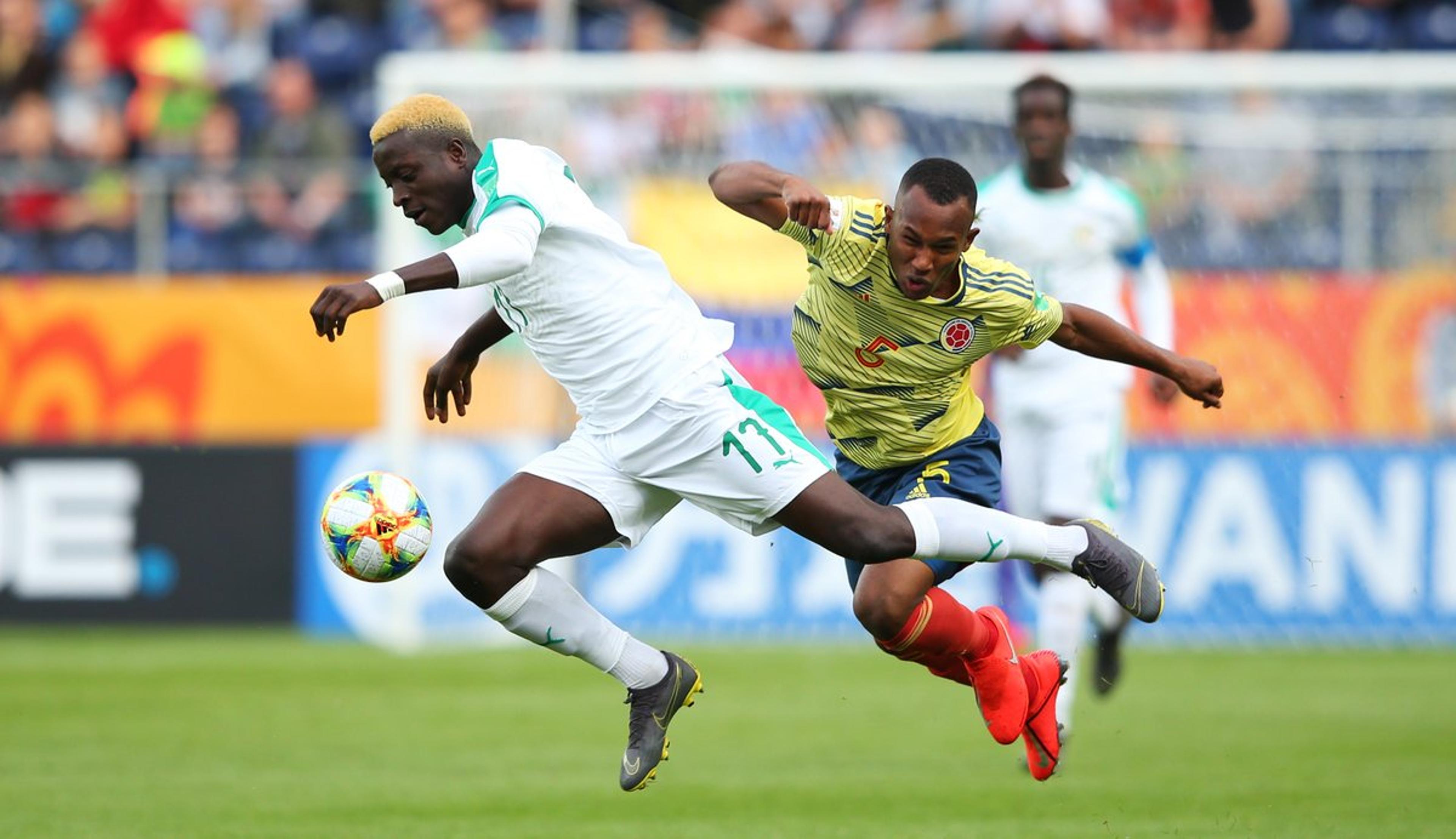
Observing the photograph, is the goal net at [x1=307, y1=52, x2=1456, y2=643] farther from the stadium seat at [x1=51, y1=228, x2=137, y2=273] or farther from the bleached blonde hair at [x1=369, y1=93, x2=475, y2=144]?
the bleached blonde hair at [x1=369, y1=93, x2=475, y2=144]

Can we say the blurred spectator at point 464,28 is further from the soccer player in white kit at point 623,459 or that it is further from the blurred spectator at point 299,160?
the soccer player in white kit at point 623,459

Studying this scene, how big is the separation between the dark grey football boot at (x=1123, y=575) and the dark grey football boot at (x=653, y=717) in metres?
1.41

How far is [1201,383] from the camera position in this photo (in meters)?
7.12

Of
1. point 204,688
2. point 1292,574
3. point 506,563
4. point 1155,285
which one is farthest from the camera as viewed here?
point 1292,574

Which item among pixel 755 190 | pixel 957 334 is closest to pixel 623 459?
pixel 755 190

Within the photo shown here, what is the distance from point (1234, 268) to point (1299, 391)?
92cm

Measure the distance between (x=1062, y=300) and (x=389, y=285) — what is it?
4420 mm

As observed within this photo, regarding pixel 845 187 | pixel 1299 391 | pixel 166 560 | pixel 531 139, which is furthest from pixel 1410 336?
pixel 166 560

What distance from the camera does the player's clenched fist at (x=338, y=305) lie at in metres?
5.64

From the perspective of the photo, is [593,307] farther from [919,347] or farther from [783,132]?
[783,132]

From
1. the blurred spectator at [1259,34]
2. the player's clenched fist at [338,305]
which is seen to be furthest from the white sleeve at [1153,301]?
the blurred spectator at [1259,34]

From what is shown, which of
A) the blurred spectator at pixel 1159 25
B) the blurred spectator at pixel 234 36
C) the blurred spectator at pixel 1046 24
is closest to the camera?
the blurred spectator at pixel 1046 24


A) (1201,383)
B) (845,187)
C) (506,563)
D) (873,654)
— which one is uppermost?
(845,187)

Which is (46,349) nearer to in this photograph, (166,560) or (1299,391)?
(166,560)
